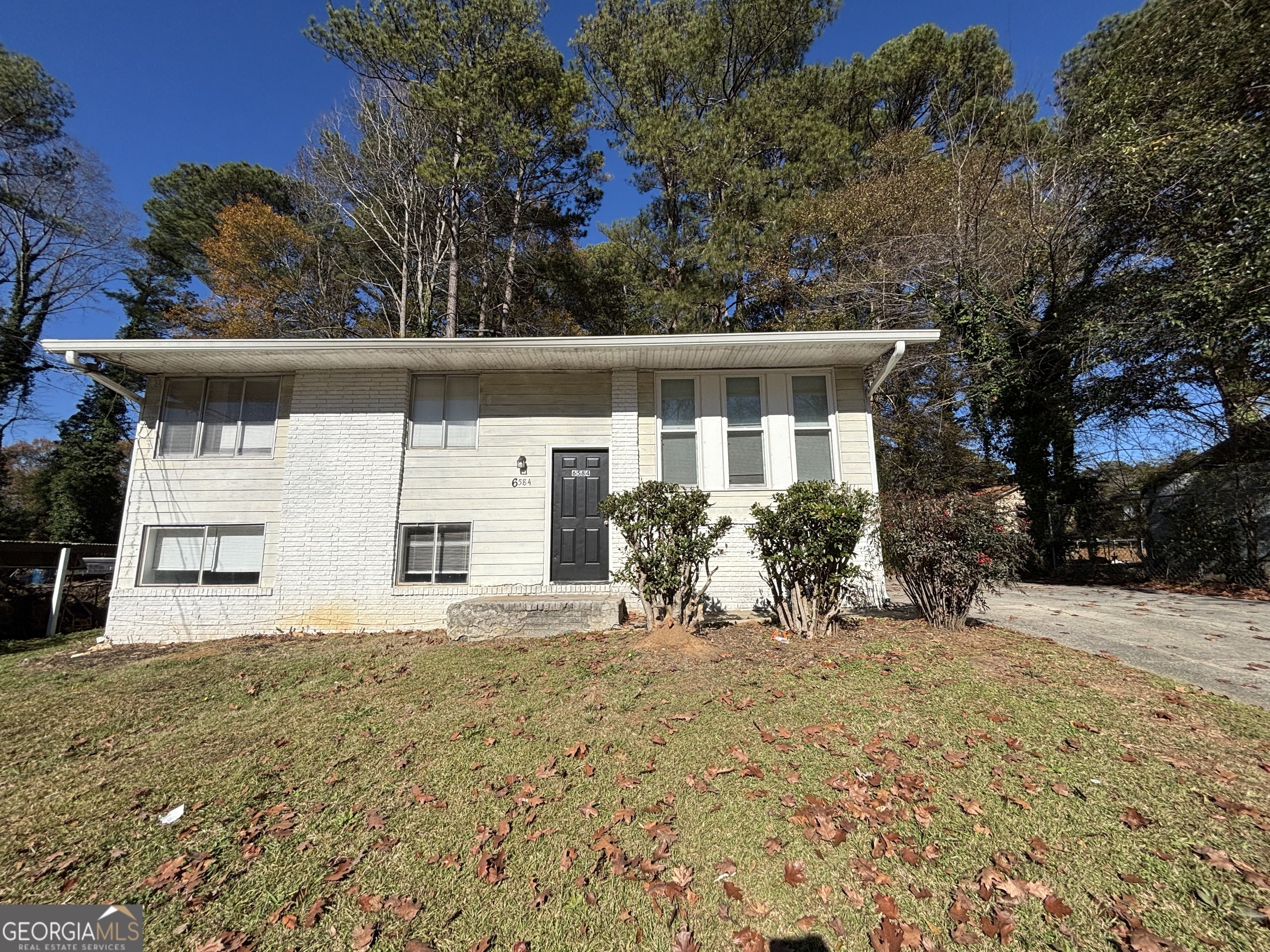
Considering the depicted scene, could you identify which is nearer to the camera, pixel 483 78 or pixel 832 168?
pixel 483 78

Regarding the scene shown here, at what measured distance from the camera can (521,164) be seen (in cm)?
1459

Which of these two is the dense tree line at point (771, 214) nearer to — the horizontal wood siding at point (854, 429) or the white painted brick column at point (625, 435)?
the horizontal wood siding at point (854, 429)

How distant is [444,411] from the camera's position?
7.54 m

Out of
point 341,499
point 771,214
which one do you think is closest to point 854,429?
point 341,499

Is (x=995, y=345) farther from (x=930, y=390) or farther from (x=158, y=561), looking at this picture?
(x=158, y=561)

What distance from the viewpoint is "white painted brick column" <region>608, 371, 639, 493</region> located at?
23.5 ft

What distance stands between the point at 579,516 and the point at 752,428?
2.83 m

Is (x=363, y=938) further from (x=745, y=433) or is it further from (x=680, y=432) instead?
(x=745, y=433)

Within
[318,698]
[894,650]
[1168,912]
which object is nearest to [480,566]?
[318,698]

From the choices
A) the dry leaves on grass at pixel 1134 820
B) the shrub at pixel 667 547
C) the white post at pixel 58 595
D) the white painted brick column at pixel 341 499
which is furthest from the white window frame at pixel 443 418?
the dry leaves on grass at pixel 1134 820

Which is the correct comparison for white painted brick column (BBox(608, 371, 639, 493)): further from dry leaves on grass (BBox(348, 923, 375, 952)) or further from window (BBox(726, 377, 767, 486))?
dry leaves on grass (BBox(348, 923, 375, 952))

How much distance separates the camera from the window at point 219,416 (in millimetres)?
7391

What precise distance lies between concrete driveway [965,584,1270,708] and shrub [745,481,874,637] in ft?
7.42

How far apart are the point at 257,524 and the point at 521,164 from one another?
40.9 feet
